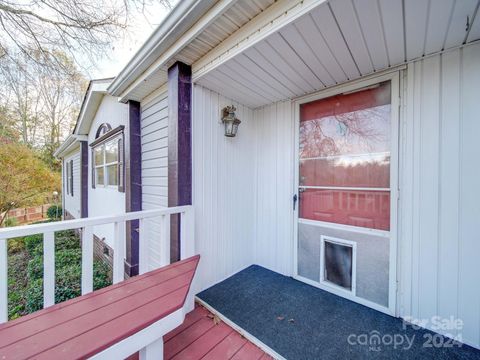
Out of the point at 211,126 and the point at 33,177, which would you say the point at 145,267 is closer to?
the point at 211,126

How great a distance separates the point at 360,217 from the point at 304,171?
32.2 inches

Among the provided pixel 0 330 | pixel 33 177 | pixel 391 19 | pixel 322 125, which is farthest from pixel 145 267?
pixel 33 177

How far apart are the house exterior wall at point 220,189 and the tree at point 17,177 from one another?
7257mm

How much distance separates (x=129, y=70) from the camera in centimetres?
229

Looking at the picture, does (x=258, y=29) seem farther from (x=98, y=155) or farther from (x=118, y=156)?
(x=98, y=155)

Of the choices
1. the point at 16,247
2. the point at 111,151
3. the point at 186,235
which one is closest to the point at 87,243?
the point at 186,235

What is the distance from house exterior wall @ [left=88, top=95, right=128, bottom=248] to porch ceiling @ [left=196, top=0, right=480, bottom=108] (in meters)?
2.60

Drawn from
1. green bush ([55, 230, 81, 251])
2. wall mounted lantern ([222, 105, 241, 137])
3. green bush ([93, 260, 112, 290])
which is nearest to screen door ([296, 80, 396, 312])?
wall mounted lantern ([222, 105, 241, 137])

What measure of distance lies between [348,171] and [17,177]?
8.89 meters

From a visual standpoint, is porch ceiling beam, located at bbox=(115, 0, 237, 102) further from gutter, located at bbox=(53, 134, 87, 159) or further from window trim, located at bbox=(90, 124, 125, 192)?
gutter, located at bbox=(53, 134, 87, 159)

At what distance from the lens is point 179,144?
2.08 m

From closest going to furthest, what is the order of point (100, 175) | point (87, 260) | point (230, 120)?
point (87, 260) < point (230, 120) < point (100, 175)

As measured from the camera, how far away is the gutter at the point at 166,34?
4.69 ft

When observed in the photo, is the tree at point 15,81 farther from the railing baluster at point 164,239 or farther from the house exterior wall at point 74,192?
the railing baluster at point 164,239
